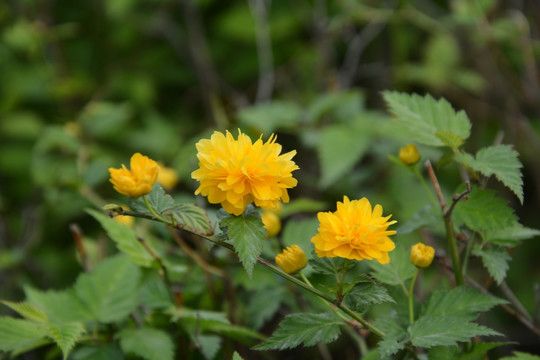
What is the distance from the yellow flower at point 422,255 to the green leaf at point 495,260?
0.11 m

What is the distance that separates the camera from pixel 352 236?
608mm

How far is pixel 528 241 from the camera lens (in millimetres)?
1964

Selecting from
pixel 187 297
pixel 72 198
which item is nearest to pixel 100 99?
pixel 72 198

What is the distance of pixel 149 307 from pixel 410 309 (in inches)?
17.4

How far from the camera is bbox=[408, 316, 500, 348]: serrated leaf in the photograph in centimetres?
63

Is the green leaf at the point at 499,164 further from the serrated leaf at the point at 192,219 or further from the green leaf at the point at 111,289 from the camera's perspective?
the green leaf at the point at 111,289

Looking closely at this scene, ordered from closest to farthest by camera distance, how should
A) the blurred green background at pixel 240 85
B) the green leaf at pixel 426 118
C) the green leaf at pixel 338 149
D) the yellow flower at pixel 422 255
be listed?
the yellow flower at pixel 422 255, the green leaf at pixel 426 118, the green leaf at pixel 338 149, the blurred green background at pixel 240 85

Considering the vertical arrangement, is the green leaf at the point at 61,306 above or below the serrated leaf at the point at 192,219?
below

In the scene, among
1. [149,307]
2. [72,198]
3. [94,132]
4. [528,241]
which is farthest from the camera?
[528,241]

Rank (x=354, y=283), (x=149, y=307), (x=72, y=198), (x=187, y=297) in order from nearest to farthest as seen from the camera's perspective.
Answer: (x=354, y=283)
(x=149, y=307)
(x=187, y=297)
(x=72, y=198)

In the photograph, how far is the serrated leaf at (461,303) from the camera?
708mm

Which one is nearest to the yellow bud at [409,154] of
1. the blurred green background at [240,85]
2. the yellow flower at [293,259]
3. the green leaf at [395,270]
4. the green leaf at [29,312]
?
the green leaf at [395,270]

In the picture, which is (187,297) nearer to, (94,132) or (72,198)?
(72,198)

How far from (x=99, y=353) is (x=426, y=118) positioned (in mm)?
649
